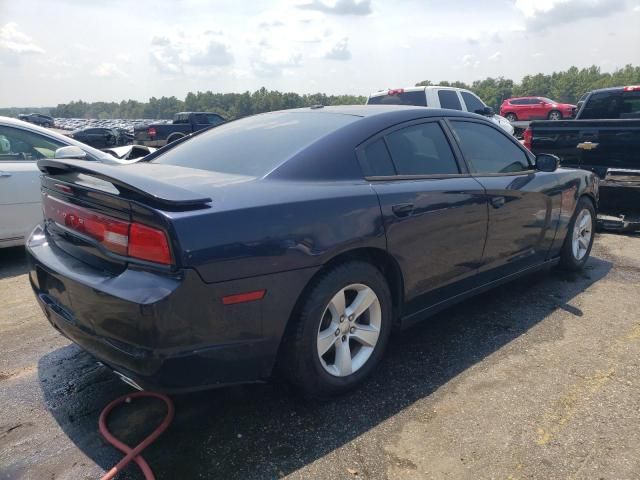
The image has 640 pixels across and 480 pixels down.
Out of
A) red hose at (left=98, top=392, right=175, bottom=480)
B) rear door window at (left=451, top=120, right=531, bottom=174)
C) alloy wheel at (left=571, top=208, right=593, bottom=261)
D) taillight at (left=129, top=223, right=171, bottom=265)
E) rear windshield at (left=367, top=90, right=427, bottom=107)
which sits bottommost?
red hose at (left=98, top=392, right=175, bottom=480)

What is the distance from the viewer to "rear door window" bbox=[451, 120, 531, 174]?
361 cm

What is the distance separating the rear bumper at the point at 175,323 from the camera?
83.0 inches

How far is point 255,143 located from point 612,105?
756 cm

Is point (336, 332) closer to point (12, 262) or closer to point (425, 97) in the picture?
point (12, 262)

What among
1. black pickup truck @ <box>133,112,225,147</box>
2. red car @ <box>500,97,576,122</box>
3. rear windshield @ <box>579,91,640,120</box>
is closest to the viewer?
rear windshield @ <box>579,91,640,120</box>

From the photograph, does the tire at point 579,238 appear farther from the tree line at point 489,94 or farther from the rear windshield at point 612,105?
the tree line at point 489,94

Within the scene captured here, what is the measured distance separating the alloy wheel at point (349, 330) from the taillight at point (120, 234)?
0.88 metres

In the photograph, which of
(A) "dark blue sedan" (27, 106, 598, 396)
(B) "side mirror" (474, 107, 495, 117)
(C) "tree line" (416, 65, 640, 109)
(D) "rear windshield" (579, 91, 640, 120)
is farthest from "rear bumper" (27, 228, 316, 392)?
(C) "tree line" (416, 65, 640, 109)

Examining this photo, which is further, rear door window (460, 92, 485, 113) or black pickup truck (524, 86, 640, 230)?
rear door window (460, 92, 485, 113)

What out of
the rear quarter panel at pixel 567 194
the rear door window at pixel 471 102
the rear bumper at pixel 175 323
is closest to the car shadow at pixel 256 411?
the rear bumper at pixel 175 323

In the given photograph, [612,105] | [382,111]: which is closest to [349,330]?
[382,111]

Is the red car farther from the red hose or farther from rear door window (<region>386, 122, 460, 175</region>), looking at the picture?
the red hose

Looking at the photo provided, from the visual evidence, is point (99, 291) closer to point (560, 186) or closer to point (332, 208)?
point (332, 208)

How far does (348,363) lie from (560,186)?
2.67m
